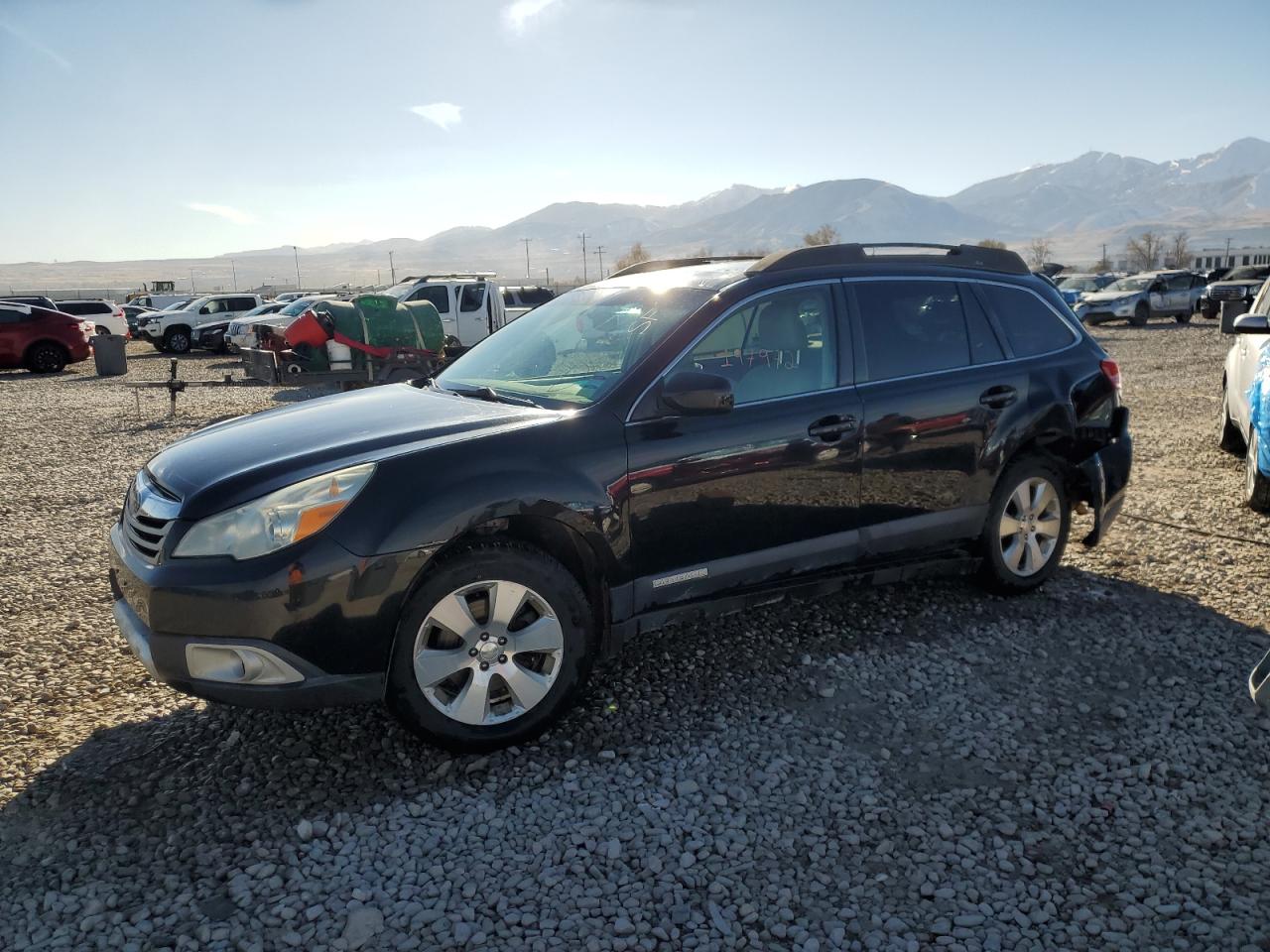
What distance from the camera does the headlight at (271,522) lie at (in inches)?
119

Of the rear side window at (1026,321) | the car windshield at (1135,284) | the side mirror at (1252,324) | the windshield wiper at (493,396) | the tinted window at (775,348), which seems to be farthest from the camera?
the car windshield at (1135,284)

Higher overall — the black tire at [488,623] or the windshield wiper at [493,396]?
the windshield wiper at [493,396]

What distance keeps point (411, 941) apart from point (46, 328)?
76.1 ft

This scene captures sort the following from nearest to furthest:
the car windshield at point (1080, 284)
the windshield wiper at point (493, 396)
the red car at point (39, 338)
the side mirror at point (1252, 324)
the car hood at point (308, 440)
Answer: the car hood at point (308, 440) < the windshield wiper at point (493, 396) < the side mirror at point (1252, 324) < the red car at point (39, 338) < the car windshield at point (1080, 284)

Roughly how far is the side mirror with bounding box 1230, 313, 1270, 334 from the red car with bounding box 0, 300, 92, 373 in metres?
23.1

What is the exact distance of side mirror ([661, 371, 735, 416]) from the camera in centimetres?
354

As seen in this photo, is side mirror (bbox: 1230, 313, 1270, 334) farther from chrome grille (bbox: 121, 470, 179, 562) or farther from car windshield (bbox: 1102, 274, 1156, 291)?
car windshield (bbox: 1102, 274, 1156, 291)

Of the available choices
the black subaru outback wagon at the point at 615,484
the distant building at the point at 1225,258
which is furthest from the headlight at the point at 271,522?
the distant building at the point at 1225,258

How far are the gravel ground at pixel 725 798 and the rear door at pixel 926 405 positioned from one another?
0.60 meters

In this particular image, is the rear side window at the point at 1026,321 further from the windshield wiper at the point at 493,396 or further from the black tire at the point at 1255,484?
the windshield wiper at the point at 493,396

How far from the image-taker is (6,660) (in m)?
4.36

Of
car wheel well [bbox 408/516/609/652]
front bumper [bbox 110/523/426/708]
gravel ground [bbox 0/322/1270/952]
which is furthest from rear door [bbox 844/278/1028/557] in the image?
front bumper [bbox 110/523/426/708]

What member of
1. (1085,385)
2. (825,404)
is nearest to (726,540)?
(825,404)

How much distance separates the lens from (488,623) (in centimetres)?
329
